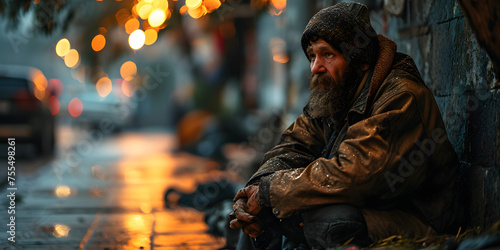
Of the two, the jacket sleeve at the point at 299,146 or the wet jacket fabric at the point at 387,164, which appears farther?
the jacket sleeve at the point at 299,146

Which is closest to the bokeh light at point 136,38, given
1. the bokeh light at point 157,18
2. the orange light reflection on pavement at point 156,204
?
the bokeh light at point 157,18

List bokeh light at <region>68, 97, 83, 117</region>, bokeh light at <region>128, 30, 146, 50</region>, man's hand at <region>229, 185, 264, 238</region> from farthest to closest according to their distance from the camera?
bokeh light at <region>68, 97, 83, 117</region> < bokeh light at <region>128, 30, 146, 50</region> < man's hand at <region>229, 185, 264, 238</region>

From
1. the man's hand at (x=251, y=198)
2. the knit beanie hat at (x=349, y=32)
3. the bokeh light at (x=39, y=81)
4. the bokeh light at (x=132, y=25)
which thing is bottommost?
the man's hand at (x=251, y=198)

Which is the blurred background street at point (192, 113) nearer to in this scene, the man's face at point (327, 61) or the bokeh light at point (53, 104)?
the bokeh light at point (53, 104)

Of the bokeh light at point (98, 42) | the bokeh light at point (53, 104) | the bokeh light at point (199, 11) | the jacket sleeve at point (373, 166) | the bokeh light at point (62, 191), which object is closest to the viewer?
the jacket sleeve at point (373, 166)

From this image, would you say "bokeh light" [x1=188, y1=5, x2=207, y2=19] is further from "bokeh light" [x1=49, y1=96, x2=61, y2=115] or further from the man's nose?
the man's nose

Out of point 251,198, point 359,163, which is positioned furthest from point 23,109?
point 359,163

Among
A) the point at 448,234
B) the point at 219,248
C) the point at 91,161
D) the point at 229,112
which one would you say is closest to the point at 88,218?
the point at 219,248

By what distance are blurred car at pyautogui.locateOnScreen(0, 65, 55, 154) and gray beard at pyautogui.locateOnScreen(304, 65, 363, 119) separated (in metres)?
10.3

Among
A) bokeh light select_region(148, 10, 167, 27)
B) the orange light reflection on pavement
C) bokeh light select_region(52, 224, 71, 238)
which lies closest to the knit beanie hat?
the orange light reflection on pavement

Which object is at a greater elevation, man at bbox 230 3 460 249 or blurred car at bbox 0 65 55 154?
blurred car at bbox 0 65 55 154

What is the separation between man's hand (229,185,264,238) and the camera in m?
3.07

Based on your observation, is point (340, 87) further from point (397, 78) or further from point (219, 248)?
point (219, 248)

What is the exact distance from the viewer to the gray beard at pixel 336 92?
126 inches
